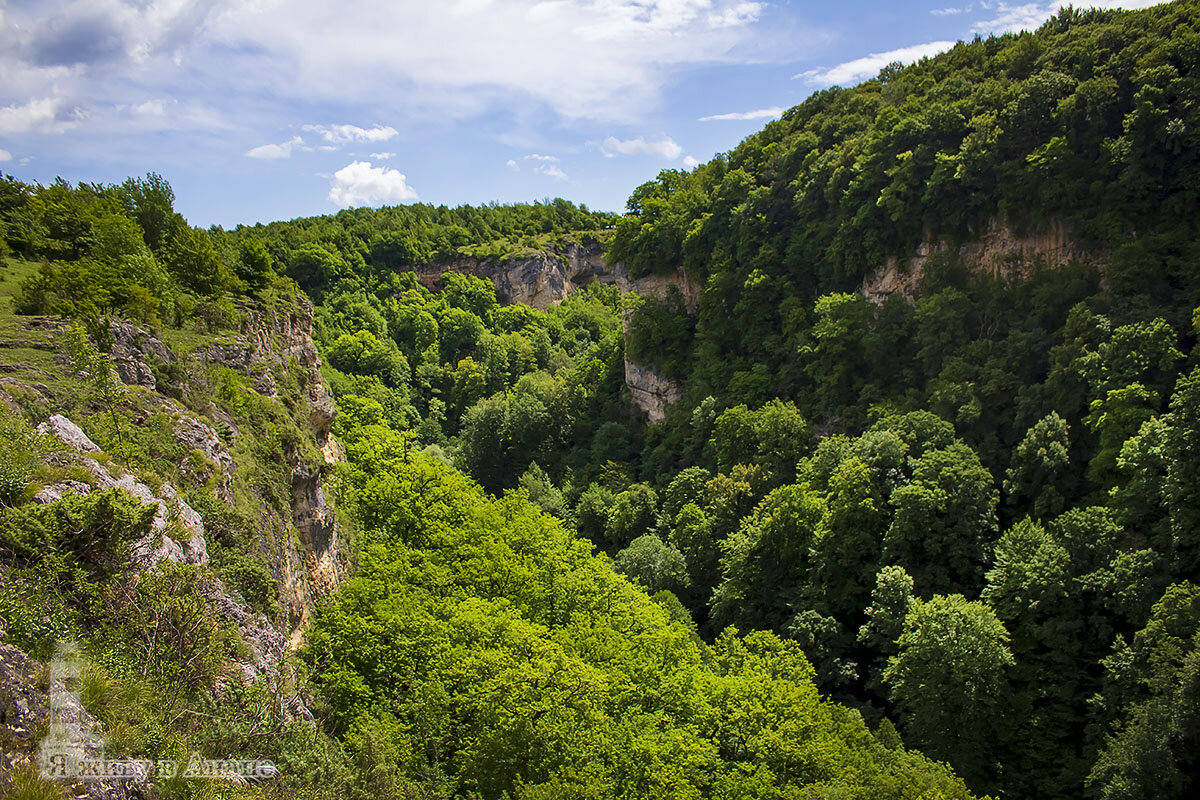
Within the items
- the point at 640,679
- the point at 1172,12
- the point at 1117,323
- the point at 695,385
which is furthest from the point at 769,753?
the point at 1172,12

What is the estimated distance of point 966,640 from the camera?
2316 centimetres

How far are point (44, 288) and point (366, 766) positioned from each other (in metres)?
16.3

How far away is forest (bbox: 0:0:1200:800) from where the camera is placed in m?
15.6

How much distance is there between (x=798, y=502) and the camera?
108ft

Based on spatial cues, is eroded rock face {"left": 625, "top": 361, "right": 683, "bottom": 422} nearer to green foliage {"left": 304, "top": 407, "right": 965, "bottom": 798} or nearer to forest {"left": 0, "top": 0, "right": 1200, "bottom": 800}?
forest {"left": 0, "top": 0, "right": 1200, "bottom": 800}

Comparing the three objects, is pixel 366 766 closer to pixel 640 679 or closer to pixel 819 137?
pixel 640 679

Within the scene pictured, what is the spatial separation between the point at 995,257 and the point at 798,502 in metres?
16.9

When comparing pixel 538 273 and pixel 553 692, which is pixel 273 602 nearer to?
pixel 553 692

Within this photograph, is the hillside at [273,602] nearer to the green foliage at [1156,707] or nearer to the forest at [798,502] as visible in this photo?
the forest at [798,502]

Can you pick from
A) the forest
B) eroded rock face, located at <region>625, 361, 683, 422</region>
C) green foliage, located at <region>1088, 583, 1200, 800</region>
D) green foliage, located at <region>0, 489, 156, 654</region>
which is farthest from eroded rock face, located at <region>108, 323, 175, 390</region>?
eroded rock face, located at <region>625, 361, 683, 422</region>
